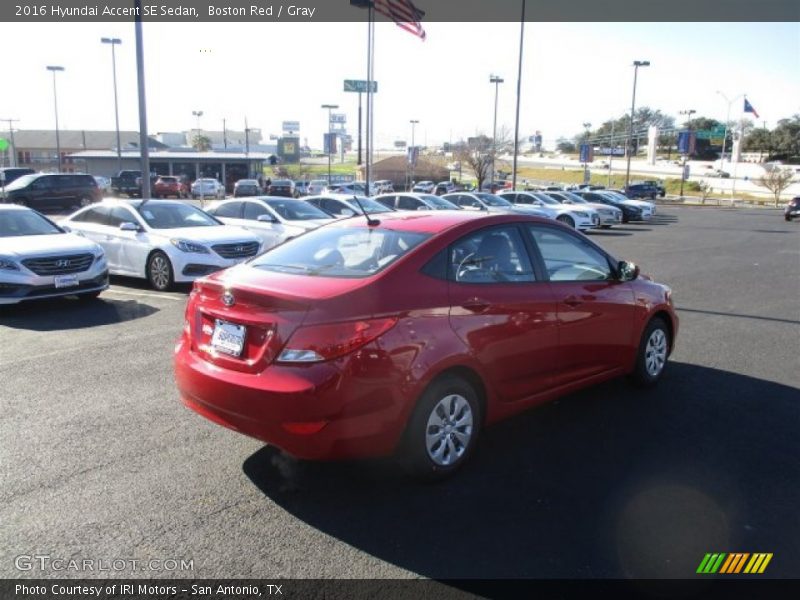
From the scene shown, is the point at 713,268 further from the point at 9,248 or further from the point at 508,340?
the point at 9,248

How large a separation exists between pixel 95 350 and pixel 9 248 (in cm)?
322

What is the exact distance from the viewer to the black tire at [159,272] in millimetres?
10859

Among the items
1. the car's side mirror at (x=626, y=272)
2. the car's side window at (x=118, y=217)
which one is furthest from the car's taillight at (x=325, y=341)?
the car's side window at (x=118, y=217)

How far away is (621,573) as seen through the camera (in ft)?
10.6

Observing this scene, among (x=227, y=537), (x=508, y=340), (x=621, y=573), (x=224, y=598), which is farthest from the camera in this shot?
(x=508, y=340)

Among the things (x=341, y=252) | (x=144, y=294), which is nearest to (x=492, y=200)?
(x=144, y=294)

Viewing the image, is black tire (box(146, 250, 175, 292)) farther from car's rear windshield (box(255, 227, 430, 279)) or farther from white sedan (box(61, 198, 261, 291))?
car's rear windshield (box(255, 227, 430, 279))

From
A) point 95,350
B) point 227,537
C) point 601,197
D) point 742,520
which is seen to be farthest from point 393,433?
point 601,197

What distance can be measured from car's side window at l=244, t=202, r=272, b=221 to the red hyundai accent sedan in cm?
962

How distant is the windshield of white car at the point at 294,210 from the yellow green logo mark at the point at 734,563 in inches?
475

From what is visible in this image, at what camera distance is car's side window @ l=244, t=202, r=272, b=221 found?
14.4 m

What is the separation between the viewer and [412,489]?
4020 mm

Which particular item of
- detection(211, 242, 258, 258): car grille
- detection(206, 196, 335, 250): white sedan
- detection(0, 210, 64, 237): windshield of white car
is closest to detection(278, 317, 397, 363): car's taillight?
detection(211, 242, 258, 258): car grille

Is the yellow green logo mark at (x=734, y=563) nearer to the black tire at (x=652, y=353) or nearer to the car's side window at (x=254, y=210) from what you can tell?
the black tire at (x=652, y=353)
